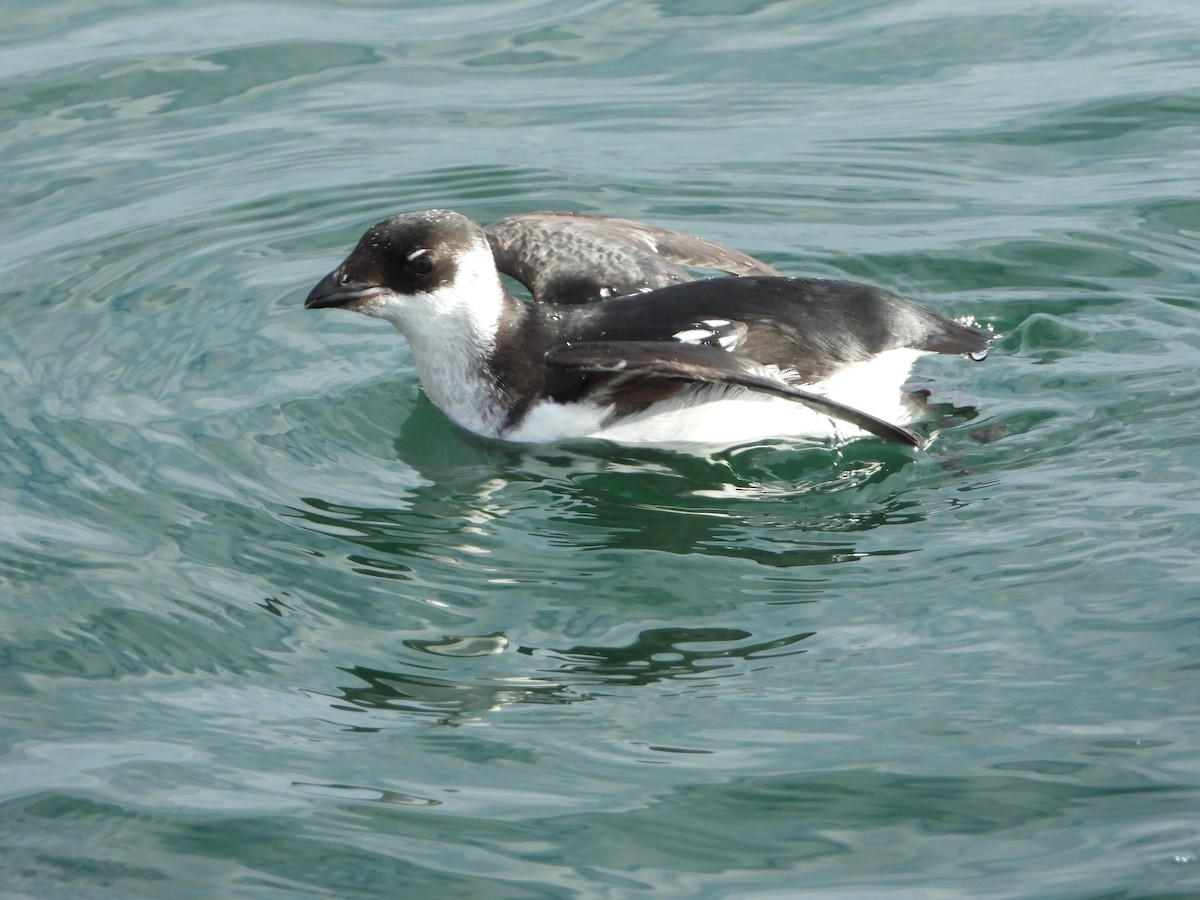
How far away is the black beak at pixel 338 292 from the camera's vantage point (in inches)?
269

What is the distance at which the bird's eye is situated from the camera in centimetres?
688

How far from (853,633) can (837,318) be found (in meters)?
1.63

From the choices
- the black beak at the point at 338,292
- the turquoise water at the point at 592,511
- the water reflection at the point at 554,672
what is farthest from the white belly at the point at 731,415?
the water reflection at the point at 554,672

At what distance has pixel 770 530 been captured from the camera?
20.3ft

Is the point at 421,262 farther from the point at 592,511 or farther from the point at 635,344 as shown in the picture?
the point at 592,511

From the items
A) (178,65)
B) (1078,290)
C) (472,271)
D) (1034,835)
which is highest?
(178,65)

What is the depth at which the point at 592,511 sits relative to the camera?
21.2 ft

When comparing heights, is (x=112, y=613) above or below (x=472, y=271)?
below

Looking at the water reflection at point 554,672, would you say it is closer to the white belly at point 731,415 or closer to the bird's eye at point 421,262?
the white belly at point 731,415

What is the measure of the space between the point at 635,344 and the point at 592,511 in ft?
2.23

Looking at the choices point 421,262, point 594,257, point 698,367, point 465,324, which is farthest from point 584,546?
point 594,257

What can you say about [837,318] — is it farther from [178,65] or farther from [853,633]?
[178,65]

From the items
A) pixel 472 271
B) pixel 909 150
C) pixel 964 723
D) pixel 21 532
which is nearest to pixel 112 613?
pixel 21 532

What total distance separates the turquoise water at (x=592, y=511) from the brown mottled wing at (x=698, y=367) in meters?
0.46
